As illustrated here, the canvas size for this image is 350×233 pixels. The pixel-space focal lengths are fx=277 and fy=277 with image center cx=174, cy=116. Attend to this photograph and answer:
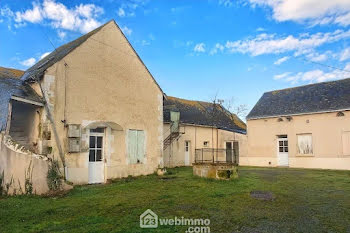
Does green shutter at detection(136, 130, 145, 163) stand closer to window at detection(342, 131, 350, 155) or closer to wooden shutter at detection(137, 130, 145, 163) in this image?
wooden shutter at detection(137, 130, 145, 163)

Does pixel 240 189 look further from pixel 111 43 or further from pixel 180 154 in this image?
pixel 180 154

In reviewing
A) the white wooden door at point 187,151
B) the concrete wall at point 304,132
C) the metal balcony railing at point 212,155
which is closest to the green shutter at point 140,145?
the metal balcony railing at point 212,155

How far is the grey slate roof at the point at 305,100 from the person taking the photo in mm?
18328

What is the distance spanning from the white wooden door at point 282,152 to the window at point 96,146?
1356 cm

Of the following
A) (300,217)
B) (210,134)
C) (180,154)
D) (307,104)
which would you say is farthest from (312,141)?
(300,217)

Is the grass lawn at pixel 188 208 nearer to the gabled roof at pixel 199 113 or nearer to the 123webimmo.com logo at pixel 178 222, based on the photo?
the 123webimmo.com logo at pixel 178 222

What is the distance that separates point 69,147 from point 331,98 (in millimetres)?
16920

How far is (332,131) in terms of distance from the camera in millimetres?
17750

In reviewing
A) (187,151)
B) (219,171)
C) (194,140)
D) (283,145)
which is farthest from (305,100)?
(219,171)

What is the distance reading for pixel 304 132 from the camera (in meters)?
18.9

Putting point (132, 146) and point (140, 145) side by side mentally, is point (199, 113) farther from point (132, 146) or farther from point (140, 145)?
point (132, 146)

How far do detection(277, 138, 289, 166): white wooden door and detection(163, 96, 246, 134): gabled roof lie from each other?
4112 millimetres

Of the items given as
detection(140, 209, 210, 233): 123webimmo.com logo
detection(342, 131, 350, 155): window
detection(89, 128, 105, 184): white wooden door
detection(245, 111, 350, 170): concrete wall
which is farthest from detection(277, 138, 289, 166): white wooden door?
detection(140, 209, 210, 233): 123webimmo.com logo

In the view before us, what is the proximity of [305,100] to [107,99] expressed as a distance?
47.7 ft
